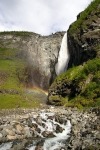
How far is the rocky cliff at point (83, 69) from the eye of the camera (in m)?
37.8

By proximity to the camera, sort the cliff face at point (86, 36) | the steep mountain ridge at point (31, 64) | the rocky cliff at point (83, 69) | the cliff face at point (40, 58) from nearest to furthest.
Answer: the rocky cliff at point (83, 69), the cliff face at point (86, 36), the steep mountain ridge at point (31, 64), the cliff face at point (40, 58)

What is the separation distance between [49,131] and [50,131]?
173 millimetres

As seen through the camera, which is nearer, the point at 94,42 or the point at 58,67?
the point at 94,42

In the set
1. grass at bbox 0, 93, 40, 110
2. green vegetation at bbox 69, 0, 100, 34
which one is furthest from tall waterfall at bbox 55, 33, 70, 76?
grass at bbox 0, 93, 40, 110

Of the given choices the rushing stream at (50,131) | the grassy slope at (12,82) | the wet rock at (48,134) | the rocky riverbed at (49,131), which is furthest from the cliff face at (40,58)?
the wet rock at (48,134)

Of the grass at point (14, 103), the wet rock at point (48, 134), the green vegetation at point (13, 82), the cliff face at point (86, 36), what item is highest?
the cliff face at point (86, 36)

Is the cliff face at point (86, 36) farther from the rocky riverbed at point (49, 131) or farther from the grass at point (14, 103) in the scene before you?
the rocky riverbed at point (49, 131)

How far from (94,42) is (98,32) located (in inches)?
108

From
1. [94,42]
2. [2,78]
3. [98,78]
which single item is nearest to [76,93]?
[98,78]

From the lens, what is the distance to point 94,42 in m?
50.9

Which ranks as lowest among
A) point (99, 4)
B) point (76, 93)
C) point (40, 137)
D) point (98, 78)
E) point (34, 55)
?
point (40, 137)

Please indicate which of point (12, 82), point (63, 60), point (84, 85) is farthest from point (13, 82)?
point (84, 85)

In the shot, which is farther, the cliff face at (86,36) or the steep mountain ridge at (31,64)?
the steep mountain ridge at (31,64)

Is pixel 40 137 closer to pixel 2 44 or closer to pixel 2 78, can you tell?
pixel 2 78
